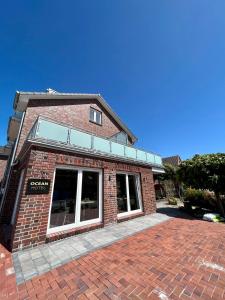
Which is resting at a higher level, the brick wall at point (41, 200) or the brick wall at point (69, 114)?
the brick wall at point (69, 114)

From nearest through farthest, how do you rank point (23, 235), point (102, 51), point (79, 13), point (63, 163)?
point (23, 235)
point (63, 163)
point (79, 13)
point (102, 51)

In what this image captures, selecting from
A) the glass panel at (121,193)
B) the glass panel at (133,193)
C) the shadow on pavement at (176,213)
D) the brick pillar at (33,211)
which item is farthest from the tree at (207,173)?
the brick pillar at (33,211)

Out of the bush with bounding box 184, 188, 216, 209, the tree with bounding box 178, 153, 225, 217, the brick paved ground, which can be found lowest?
the brick paved ground

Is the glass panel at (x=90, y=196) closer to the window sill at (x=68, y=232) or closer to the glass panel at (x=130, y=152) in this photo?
the window sill at (x=68, y=232)

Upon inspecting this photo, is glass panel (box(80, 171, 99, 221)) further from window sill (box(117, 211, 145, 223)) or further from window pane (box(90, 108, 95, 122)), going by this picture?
window pane (box(90, 108, 95, 122))

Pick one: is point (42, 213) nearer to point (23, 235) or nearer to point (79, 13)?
point (23, 235)

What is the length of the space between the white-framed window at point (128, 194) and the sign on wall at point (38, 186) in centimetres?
396

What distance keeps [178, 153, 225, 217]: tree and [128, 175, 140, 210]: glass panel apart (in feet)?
13.2

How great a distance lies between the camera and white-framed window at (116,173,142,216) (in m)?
7.98

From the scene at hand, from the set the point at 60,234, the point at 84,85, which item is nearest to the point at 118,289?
the point at 60,234

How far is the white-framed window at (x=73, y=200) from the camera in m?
5.47

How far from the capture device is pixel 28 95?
8.57 metres

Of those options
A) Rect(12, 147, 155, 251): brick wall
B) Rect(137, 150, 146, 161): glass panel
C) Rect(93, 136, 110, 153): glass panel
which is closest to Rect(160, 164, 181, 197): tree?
Rect(137, 150, 146, 161): glass panel

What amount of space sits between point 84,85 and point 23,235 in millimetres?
11017
